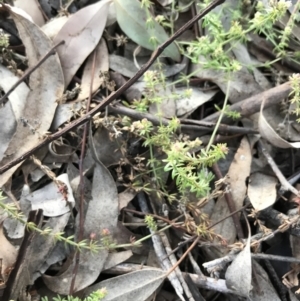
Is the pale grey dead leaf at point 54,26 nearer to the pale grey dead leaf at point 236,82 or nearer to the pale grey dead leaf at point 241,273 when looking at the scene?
the pale grey dead leaf at point 236,82

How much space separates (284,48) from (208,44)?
28 centimetres

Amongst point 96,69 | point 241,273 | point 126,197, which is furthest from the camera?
point 96,69

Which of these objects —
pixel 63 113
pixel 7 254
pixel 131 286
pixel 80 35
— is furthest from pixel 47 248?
pixel 80 35

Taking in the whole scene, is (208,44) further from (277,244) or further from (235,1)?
(277,244)

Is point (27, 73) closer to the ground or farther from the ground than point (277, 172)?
farther from the ground

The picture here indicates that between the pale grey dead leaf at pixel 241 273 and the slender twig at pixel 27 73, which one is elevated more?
the slender twig at pixel 27 73

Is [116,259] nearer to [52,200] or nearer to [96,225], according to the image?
[96,225]

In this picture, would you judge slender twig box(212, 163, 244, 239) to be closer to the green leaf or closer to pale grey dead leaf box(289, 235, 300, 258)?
pale grey dead leaf box(289, 235, 300, 258)

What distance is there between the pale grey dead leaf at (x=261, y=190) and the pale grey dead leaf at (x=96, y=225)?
0.33 m

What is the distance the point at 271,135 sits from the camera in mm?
1364

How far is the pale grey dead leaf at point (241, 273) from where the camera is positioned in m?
1.23

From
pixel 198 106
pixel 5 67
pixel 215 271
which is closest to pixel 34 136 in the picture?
pixel 5 67

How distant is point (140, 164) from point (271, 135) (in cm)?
33

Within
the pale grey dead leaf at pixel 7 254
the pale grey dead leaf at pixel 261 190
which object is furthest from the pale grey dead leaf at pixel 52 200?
the pale grey dead leaf at pixel 261 190
